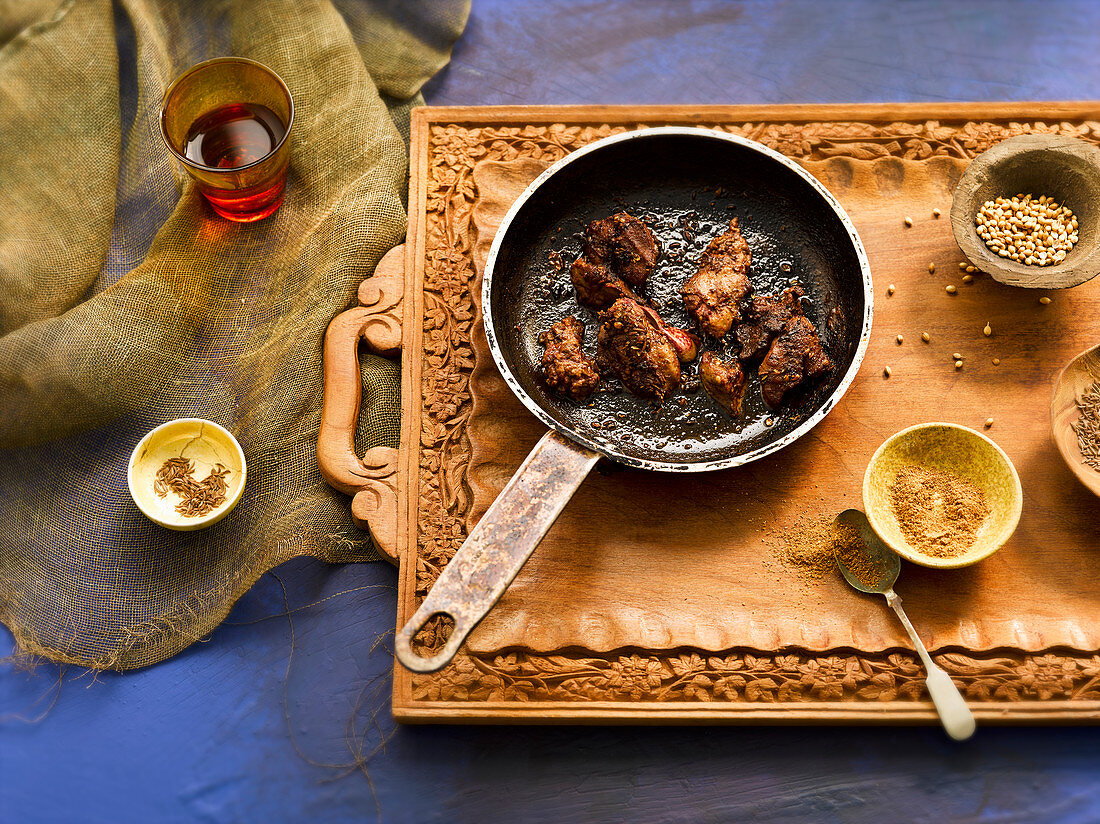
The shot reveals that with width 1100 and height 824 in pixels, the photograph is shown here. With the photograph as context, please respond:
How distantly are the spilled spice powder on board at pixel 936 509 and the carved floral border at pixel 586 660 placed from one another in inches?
15.8

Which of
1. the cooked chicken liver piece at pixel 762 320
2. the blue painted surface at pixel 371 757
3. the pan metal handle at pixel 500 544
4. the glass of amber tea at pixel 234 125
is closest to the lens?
the pan metal handle at pixel 500 544

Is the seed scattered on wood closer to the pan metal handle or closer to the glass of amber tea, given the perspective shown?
the pan metal handle

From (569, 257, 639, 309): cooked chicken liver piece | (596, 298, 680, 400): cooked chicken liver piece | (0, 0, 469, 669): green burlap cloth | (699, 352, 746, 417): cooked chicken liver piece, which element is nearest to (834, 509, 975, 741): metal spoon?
(699, 352, 746, 417): cooked chicken liver piece

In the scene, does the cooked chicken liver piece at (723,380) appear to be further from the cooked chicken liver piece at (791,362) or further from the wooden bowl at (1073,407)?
the wooden bowl at (1073,407)

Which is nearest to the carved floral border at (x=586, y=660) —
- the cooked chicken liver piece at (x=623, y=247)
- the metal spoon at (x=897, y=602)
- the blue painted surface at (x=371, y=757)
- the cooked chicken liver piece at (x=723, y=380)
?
the metal spoon at (x=897, y=602)

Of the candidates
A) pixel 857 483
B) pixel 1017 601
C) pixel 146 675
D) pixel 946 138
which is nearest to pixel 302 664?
pixel 146 675

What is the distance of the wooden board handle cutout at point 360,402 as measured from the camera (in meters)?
3.06

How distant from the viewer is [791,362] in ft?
9.85

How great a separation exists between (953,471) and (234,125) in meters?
3.17

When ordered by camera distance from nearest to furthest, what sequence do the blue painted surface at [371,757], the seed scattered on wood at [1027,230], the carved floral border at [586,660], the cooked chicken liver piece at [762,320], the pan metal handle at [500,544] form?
1. the pan metal handle at [500,544]
2. the carved floral border at [586,660]
3. the blue painted surface at [371,757]
4. the cooked chicken liver piece at [762,320]
5. the seed scattered on wood at [1027,230]

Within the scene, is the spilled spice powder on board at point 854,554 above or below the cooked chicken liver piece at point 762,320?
below

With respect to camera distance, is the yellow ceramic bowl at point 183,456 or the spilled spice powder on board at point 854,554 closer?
the spilled spice powder on board at point 854,554

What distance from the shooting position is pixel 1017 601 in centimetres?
297

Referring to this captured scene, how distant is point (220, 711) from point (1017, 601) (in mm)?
2956
